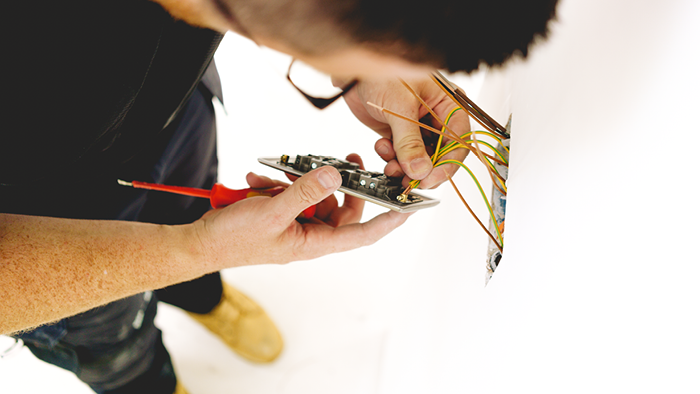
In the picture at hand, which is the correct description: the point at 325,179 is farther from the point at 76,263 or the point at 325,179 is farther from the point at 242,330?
the point at 242,330

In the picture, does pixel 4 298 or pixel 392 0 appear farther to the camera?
pixel 4 298

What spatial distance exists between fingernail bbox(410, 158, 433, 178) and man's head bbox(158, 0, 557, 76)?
0.27 meters

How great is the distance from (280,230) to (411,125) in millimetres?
261

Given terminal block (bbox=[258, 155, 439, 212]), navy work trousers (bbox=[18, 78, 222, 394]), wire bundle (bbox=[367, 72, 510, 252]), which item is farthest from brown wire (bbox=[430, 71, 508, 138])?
navy work trousers (bbox=[18, 78, 222, 394])

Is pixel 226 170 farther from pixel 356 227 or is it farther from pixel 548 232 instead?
pixel 548 232

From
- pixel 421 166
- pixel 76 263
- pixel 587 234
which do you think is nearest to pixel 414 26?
pixel 587 234

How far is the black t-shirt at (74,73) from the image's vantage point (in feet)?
1.25

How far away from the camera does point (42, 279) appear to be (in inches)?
18.5

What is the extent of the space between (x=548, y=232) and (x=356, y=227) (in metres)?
0.33

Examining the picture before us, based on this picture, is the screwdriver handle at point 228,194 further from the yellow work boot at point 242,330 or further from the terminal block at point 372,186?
the yellow work boot at point 242,330

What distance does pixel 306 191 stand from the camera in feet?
1.69

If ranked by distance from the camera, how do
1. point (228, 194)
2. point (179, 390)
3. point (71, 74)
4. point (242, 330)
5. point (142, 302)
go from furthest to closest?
point (242, 330)
point (179, 390)
point (142, 302)
point (228, 194)
point (71, 74)

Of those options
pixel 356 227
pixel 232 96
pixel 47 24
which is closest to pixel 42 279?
pixel 47 24

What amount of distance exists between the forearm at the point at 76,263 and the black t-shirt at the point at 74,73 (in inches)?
3.2
